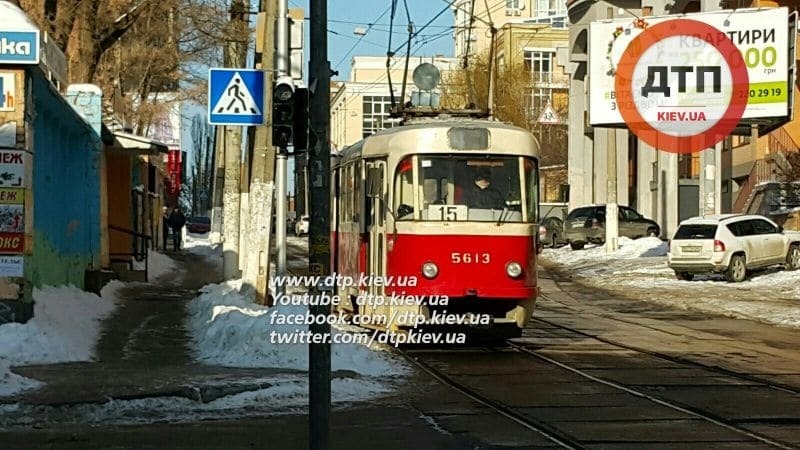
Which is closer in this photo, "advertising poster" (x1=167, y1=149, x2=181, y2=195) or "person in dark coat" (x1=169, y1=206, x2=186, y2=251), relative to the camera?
"person in dark coat" (x1=169, y1=206, x2=186, y2=251)

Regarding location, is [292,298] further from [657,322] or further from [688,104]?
[688,104]

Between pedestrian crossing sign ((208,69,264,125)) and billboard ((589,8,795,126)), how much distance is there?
79.6ft

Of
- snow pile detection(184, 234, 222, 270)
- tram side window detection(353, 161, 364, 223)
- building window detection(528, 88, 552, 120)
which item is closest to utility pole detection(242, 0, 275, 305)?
tram side window detection(353, 161, 364, 223)

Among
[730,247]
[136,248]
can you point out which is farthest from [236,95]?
[136,248]

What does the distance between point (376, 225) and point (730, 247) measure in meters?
16.5

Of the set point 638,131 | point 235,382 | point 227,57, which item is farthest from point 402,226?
point 638,131

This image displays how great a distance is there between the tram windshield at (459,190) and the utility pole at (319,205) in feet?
23.7

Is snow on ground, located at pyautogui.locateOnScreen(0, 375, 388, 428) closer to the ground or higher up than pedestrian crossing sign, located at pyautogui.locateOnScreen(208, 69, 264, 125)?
closer to the ground

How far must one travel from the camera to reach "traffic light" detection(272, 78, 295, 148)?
927 cm

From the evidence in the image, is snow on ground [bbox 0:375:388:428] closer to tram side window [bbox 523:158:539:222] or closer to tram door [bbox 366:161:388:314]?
tram door [bbox 366:161:388:314]

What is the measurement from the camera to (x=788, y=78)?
119ft

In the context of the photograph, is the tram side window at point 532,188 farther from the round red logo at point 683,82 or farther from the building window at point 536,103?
the building window at point 536,103

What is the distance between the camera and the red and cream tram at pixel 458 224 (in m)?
16.3

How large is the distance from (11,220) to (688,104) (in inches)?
1046
